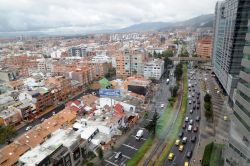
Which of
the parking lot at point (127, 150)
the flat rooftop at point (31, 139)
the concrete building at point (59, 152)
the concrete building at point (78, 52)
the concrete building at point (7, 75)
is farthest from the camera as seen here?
the concrete building at point (78, 52)

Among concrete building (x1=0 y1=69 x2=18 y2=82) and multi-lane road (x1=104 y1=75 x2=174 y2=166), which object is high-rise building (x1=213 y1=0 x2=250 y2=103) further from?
concrete building (x1=0 y1=69 x2=18 y2=82)

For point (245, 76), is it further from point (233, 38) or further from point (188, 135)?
point (233, 38)

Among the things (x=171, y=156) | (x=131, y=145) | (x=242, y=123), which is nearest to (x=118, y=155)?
(x=131, y=145)

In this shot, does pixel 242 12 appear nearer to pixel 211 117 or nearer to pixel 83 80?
pixel 211 117

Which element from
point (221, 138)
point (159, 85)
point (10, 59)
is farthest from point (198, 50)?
point (10, 59)

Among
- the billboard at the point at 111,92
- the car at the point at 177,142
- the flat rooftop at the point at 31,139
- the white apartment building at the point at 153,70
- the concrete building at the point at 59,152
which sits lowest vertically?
the car at the point at 177,142

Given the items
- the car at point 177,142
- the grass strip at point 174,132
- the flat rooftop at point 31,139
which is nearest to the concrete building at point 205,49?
the grass strip at point 174,132

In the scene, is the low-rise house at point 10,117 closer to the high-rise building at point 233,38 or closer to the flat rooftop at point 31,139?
the flat rooftop at point 31,139

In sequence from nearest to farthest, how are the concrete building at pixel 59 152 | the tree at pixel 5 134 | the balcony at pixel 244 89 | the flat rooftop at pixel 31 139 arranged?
the balcony at pixel 244 89 < the concrete building at pixel 59 152 < the flat rooftop at pixel 31 139 < the tree at pixel 5 134
